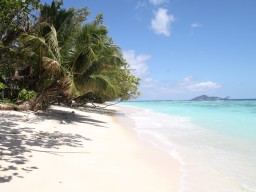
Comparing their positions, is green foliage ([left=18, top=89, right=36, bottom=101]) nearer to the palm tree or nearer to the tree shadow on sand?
the palm tree

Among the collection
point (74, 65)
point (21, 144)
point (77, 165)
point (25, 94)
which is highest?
point (74, 65)

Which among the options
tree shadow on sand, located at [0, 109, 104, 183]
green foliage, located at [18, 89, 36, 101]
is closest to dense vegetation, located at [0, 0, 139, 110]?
green foliage, located at [18, 89, 36, 101]

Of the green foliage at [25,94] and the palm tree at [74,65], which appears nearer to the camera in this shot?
the palm tree at [74,65]

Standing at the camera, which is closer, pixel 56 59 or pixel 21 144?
pixel 21 144

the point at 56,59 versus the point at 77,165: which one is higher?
the point at 56,59

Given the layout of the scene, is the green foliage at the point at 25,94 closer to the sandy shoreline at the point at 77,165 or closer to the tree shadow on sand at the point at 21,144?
the tree shadow on sand at the point at 21,144

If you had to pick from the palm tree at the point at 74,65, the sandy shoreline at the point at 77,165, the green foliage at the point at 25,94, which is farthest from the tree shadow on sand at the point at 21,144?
the green foliage at the point at 25,94

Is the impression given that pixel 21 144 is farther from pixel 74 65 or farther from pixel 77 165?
pixel 74 65

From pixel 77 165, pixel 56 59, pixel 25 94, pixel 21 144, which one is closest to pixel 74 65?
pixel 56 59

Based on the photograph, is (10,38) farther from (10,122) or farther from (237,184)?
(237,184)

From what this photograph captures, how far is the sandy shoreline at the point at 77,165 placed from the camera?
15.1 ft

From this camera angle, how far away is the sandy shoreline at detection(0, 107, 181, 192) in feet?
15.1

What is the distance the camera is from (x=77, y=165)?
572 centimetres

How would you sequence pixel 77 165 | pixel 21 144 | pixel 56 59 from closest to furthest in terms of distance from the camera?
pixel 77 165
pixel 21 144
pixel 56 59
